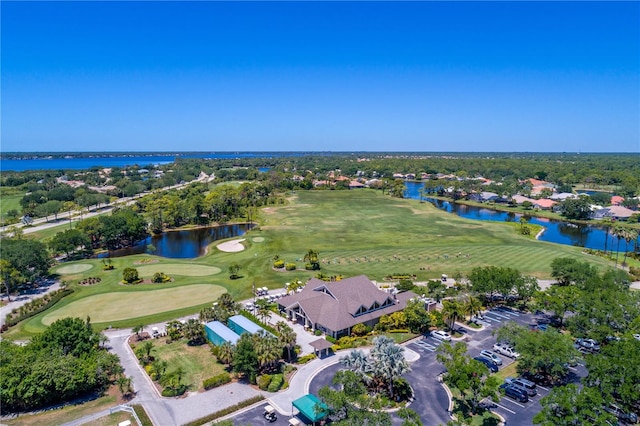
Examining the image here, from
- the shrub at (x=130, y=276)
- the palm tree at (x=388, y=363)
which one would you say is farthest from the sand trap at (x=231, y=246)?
the palm tree at (x=388, y=363)

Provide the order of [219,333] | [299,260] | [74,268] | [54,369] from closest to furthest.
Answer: [54,369] → [219,333] → [74,268] → [299,260]

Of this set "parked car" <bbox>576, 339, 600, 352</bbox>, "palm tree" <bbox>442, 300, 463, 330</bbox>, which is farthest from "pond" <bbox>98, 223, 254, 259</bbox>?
"parked car" <bbox>576, 339, 600, 352</bbox>

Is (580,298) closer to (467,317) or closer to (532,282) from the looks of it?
(532,282)

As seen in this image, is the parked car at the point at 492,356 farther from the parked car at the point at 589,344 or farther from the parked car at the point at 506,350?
the parked car at the point at 589,344

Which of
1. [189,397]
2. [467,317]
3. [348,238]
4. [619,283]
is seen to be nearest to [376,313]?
[467,317]

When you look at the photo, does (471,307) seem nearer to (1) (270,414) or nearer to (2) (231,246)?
(1) (270,414)

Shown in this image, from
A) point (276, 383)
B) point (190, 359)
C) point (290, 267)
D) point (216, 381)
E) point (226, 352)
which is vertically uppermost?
point (226, 352)

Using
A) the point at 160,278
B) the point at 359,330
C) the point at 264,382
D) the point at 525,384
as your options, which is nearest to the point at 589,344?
the point at 525,384
